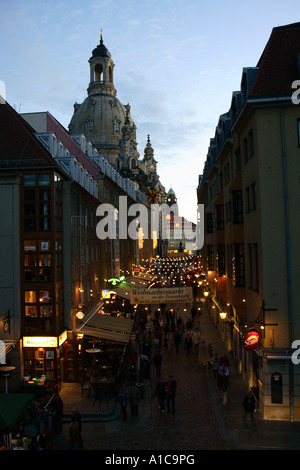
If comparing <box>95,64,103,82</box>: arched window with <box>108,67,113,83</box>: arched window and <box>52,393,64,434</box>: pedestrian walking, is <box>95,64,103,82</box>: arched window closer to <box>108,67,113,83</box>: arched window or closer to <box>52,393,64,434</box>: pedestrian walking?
<box>108,67,113,83</box>: arched window

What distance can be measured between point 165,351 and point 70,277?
937 cm

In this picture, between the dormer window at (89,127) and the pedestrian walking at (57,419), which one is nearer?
the pedestrian walking at (57,419)

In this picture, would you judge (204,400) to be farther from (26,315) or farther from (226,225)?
(226,225)

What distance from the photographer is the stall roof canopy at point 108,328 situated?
860 inches

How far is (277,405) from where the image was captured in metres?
15.7

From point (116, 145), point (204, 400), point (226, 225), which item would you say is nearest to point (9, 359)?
point (204, 400)

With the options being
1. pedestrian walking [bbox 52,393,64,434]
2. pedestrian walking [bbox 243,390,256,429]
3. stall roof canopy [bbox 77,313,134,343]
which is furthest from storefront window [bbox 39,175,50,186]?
pedestrian walking [bbox 243,390,256,429]

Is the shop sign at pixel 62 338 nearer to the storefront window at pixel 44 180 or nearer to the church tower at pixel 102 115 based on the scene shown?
the storefront window at pixel 44 180

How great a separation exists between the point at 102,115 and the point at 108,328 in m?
86.4

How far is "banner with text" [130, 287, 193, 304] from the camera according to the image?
75.5ft

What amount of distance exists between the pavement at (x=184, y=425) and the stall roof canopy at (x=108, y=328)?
2.66m

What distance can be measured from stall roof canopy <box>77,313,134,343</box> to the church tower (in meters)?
74.8

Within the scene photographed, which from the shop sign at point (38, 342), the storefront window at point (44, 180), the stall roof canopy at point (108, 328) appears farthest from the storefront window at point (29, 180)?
the stall roof canopy at point (108, 328)

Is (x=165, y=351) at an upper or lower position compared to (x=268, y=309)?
lower
